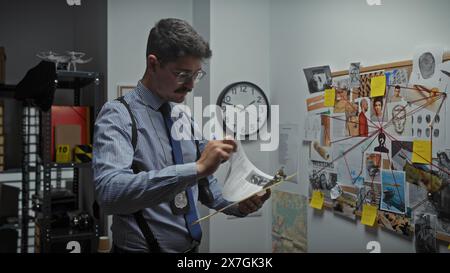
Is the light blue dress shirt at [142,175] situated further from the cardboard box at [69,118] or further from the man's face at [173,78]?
the cardboard box at [69,118]

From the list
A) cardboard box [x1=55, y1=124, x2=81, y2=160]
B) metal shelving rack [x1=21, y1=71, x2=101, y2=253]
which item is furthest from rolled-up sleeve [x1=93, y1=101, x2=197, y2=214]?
cardboard box [x1=55, y1=124, x2=81, y2=160]

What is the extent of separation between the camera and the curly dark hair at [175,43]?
872 millimetres

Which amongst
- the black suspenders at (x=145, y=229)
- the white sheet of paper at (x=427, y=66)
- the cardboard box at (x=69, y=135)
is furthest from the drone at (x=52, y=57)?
the white sheet of paper at (x=427, y=66)

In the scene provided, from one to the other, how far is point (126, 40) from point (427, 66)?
894 mm

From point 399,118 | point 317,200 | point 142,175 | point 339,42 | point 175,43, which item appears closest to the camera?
point 142,175

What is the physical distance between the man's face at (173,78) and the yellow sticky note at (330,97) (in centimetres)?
61

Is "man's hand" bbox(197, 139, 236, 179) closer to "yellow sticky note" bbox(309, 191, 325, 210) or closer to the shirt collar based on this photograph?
the shirt collar

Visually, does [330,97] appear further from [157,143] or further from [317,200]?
[157,143]

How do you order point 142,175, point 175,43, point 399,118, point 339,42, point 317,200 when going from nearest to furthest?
point 142,175
point 175,43
point 399,118
point 339,42
point 317,200

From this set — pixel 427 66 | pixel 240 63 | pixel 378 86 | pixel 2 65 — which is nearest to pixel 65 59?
pixel 2 65

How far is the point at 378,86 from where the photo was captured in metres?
1.20

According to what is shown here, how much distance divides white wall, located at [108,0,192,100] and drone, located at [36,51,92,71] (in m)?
0.21

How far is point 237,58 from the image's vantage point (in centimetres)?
135

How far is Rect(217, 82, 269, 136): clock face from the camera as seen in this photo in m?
1.37
